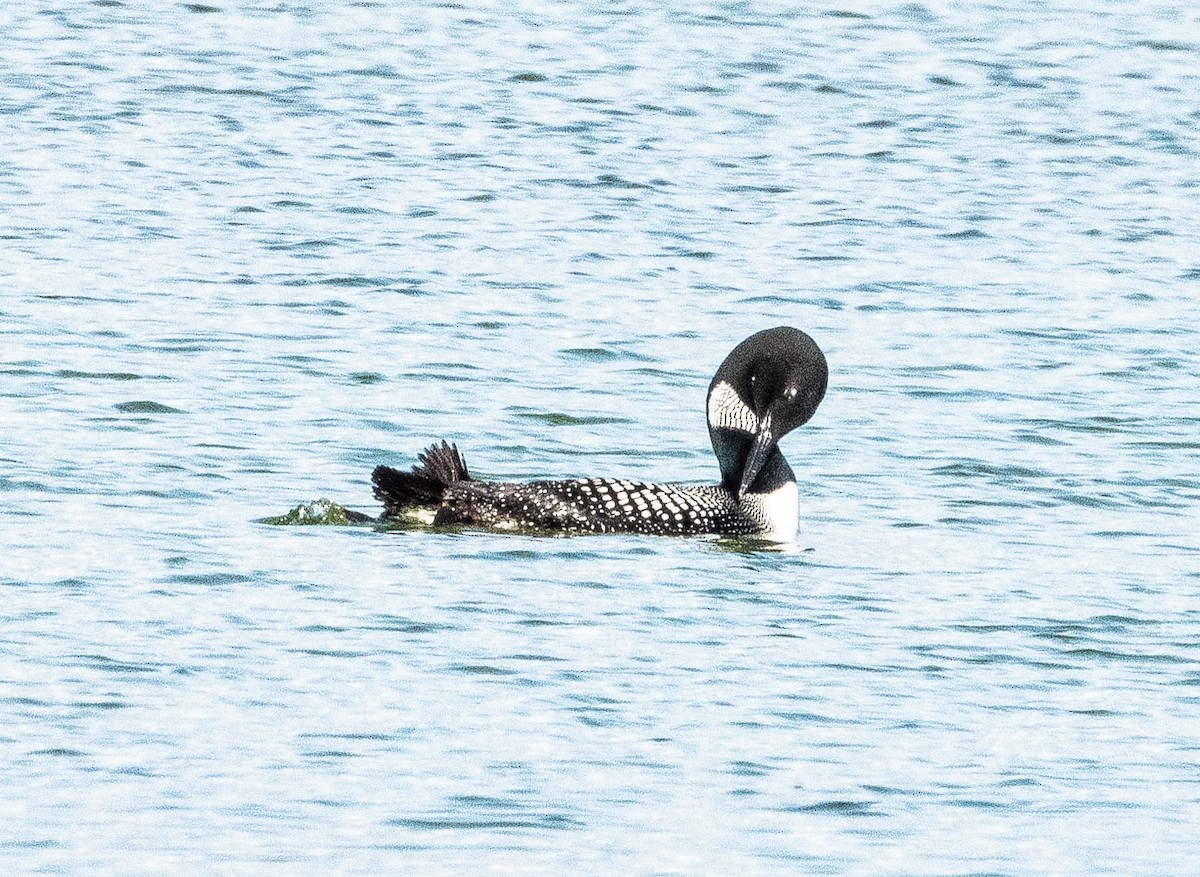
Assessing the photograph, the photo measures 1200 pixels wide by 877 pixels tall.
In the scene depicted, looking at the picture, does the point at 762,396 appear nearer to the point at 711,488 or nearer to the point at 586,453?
the point at 711,488

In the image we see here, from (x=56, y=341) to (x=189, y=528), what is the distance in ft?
12.3

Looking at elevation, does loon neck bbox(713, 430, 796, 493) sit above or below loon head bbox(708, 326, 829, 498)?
below

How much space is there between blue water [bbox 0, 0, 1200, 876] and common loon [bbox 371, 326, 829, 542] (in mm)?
180

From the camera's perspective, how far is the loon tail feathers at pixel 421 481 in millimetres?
10570

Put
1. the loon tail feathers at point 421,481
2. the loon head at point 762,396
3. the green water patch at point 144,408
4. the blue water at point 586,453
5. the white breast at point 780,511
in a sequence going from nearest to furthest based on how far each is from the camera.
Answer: the blue water at point 586,453 < the loon tail feathers at point 421,481 < the white breast at point 780,511 < the loon head at point 762,396 < the green water patch at point 144,408

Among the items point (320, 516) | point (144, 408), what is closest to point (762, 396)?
point (320, 516)

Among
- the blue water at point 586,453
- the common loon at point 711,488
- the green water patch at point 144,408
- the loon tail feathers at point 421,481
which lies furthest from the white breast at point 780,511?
the green water patch at point 144,408

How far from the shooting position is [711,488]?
1126 cm

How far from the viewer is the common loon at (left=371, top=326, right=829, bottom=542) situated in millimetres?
10656

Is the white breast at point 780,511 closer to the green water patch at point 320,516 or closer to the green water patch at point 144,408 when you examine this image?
the green water patch at point 320,516

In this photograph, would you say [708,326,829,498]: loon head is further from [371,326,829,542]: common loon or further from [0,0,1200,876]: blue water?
[0,0,1200,876]: blue water

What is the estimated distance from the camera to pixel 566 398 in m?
13.1

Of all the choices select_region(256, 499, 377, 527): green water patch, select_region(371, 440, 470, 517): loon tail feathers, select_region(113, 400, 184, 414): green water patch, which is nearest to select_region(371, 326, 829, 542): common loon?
select_region(371, 440, 470, 517): loon tail feathers

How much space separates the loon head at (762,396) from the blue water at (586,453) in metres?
0.42
